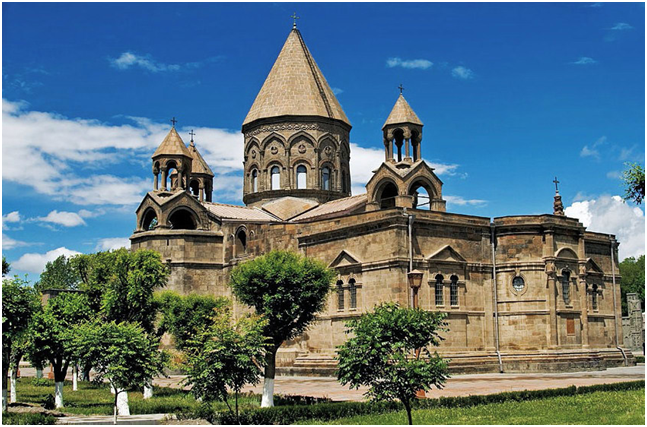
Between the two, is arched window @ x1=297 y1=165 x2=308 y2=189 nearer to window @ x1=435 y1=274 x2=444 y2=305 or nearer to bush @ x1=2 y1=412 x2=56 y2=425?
window @ x1=435 y1=274 x2=444 y2=305

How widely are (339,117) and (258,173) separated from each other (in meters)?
7.04

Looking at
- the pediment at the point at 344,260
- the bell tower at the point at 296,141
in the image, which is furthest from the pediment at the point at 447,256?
the bell tower at the point at 296,141

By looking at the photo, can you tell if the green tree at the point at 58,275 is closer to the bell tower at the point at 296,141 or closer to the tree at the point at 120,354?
the bell tower at the point at 296,141

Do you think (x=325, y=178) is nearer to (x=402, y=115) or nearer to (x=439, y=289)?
(x=402, y=115)

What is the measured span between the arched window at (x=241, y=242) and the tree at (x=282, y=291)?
18.6 meters

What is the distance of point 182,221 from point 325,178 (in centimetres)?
1038

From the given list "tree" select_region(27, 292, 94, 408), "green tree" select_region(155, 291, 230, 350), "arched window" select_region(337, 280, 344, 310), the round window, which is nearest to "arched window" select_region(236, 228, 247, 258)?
"arched window" select_region(337, 280, 344, 310)

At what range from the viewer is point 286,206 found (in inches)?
2005

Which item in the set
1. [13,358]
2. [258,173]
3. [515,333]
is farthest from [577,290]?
[13,358]

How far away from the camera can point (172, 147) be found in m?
48.8

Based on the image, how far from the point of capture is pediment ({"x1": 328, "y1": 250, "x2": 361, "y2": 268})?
126 ft

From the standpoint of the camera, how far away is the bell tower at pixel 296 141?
51719 millimetres

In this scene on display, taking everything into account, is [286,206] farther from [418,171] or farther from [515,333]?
[515,333]

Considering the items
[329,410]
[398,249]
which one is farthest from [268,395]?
[398,249]
